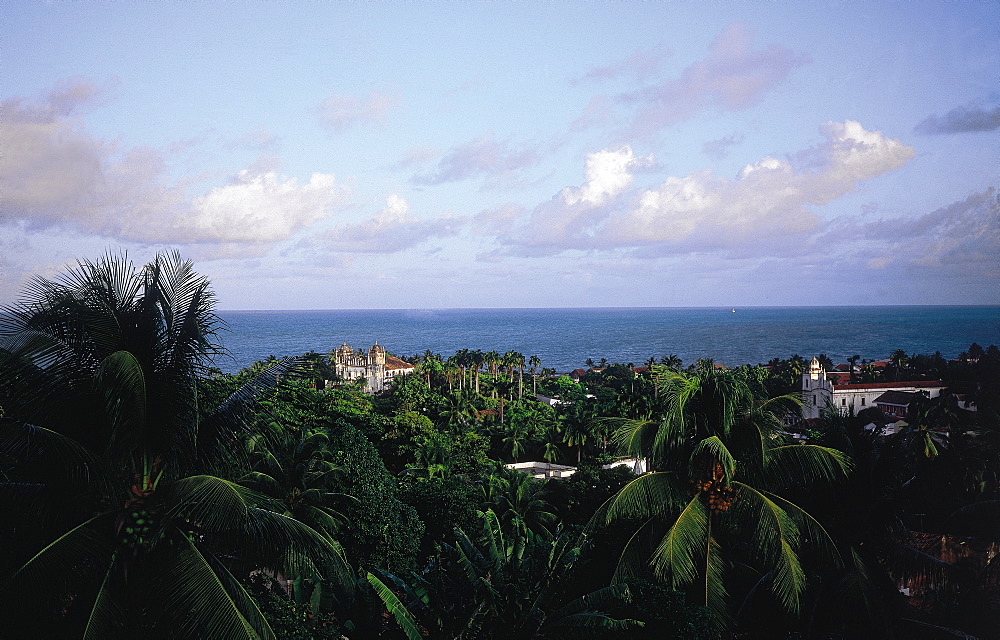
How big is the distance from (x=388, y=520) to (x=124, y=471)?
23.4 ft

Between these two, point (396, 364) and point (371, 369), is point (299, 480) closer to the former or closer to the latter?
point (371, 369)

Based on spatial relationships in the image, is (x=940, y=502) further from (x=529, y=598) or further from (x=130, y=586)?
(x=130, y=586)

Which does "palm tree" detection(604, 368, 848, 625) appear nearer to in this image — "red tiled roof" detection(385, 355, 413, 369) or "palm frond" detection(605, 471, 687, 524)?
"palm frond" detection(605, 471, 687, 524)

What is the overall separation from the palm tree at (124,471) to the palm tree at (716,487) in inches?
231

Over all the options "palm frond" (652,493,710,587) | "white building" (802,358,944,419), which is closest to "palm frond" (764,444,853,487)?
"palm frond" (652,493,710,587)

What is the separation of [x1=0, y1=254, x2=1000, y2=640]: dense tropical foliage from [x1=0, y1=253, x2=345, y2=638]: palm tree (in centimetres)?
3

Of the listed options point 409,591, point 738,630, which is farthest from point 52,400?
point 738,630

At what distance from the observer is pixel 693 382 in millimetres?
11672

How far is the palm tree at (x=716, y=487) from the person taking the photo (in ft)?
35.5

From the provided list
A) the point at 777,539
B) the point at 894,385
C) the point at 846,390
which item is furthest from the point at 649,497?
the point at 894,385

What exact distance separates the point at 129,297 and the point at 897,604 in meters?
13.5

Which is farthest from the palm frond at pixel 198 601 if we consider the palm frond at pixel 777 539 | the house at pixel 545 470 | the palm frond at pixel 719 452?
the house at pixel 545 470

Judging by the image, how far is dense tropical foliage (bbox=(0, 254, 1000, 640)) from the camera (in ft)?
24.5

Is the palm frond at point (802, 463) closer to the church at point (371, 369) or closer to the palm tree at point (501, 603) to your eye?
the palm tree at point (501, 603)
